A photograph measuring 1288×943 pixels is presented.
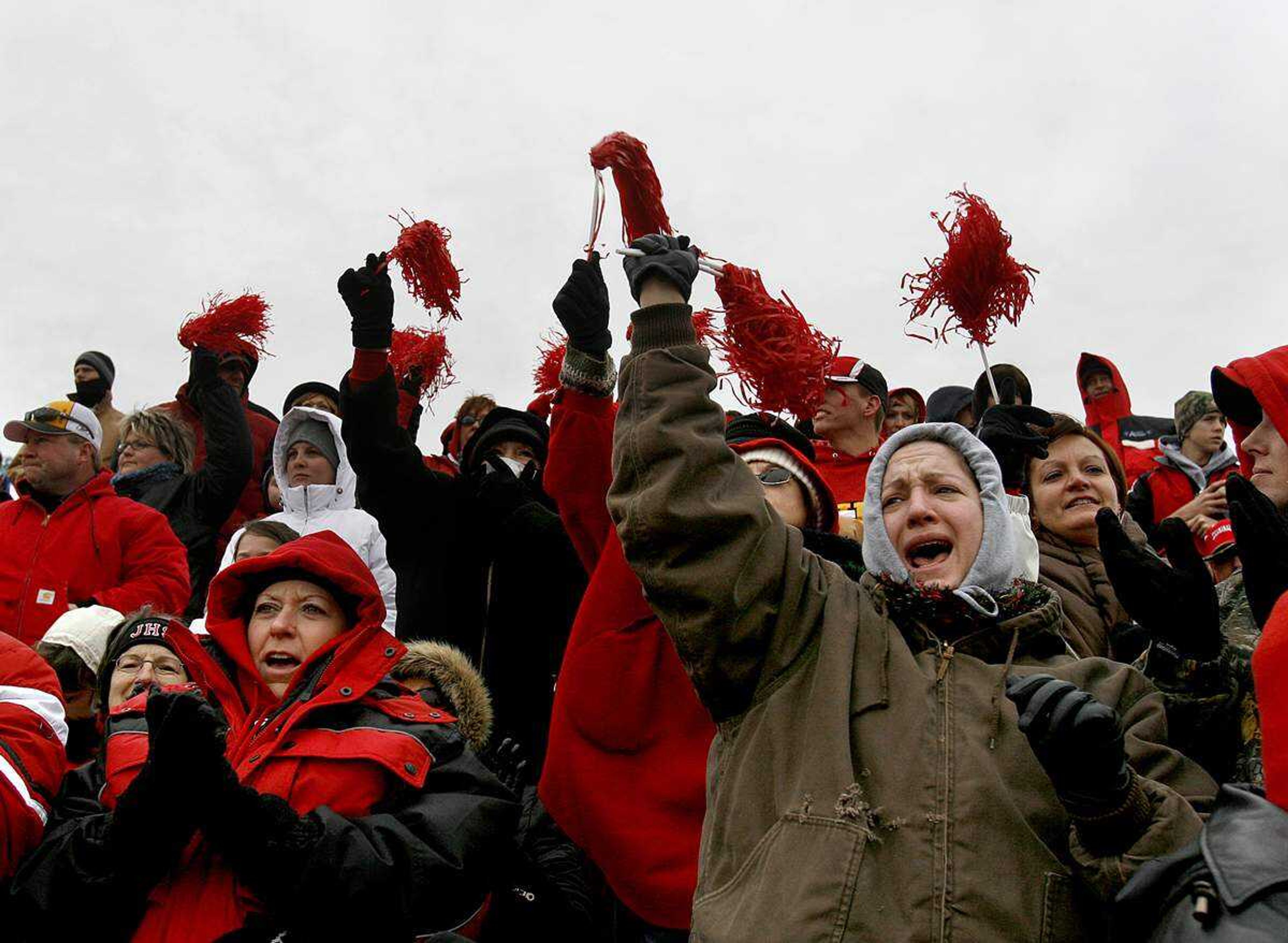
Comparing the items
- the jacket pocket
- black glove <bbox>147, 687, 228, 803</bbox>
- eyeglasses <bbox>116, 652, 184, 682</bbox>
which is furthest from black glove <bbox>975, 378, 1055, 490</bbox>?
eyeglasses <bbox>116, 652, 184, 682</bbox>

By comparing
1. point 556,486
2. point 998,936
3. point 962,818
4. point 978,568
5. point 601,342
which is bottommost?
point 998,936

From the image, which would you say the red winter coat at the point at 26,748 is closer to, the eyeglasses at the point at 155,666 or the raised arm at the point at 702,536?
the eyeglasses at the point at 155,666

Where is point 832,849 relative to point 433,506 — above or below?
below

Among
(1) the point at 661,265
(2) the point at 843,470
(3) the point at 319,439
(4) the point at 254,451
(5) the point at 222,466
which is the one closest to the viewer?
(1) the point at 661,265

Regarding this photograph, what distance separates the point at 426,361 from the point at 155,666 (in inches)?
122

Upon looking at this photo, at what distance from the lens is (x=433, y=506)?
5484mm

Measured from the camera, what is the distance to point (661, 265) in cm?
281

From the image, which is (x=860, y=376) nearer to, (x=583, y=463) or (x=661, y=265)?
(x=583, y=463)

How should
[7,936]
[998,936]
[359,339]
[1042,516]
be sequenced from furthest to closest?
[359,339] → [1042,516] → [7,936] → [998,936]

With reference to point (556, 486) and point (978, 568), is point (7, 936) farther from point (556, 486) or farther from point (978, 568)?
point (978, 568)

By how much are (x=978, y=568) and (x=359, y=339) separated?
3371 mm

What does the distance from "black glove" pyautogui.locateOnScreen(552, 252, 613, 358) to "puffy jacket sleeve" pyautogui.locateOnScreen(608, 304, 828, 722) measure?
3.59ft

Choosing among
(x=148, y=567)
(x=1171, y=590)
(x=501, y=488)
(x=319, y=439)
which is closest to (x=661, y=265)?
(x=1171, y=590)

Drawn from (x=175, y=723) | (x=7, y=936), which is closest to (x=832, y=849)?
(x=175, y=723)
